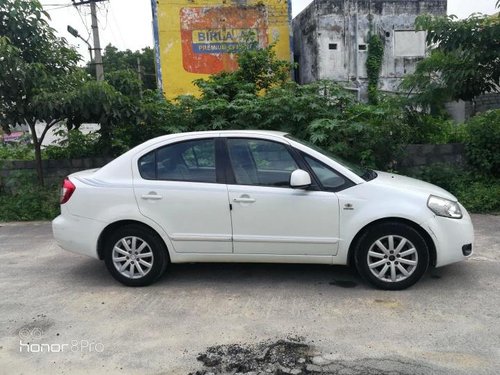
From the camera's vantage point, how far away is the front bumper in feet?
14.1

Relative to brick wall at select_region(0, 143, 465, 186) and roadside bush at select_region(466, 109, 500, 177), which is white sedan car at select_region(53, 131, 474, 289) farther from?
roadside bush at select_region(466, 109, 500, 177)

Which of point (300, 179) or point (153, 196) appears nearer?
point (300, 179)

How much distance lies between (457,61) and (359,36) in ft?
46.0

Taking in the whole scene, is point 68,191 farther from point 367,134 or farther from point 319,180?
point 367,134

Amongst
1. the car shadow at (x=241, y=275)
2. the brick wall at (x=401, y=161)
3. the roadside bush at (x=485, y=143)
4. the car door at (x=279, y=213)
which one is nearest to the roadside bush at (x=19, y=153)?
the brick wall at (x=401, y=161)

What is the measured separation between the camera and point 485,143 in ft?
27.2

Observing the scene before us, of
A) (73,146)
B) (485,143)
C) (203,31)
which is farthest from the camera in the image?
(203,31)

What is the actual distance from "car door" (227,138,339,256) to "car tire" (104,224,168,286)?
796mm

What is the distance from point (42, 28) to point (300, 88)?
4806 mm

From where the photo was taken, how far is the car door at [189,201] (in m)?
4.51

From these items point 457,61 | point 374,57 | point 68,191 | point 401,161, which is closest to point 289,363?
point 68,191

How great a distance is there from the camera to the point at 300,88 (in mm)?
8344

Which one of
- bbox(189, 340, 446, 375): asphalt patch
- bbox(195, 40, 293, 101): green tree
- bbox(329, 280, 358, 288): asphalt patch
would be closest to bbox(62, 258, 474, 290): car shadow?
bbox(329, 280, 358, 288): asphalt patch

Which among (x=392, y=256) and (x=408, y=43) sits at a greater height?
(x=408, y=43)
